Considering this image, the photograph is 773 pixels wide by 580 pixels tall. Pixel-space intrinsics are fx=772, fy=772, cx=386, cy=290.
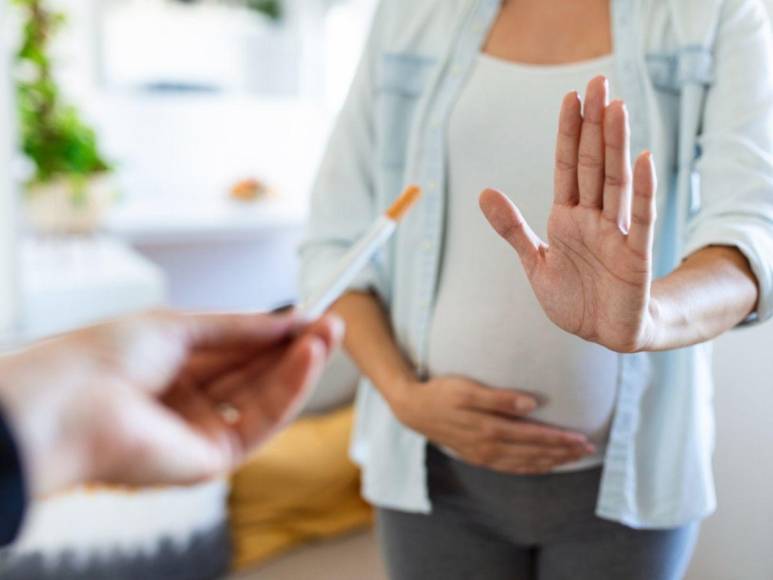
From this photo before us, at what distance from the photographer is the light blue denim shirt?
0.44 meters

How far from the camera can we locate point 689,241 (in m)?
0.44

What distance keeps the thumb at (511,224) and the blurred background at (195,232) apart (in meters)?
0.16

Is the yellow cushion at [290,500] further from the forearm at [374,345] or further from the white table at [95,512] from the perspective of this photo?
the forearm at [374,345]

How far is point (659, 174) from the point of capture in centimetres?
47

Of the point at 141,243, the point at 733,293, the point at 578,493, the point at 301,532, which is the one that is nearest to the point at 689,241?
the point at 733,293

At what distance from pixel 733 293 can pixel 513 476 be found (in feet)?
0.64

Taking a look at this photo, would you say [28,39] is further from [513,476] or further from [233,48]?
[513,476]

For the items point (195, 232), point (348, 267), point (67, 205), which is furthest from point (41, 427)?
point (195, 232)

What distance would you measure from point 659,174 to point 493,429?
19cm

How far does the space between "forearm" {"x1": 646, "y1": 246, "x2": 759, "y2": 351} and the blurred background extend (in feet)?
0.16

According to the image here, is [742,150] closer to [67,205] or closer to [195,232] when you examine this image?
[67,205]

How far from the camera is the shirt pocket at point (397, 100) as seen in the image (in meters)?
0.57

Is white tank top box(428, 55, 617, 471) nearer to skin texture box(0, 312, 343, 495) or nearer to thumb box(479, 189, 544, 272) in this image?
thumb box(479, 189, 544, 272)

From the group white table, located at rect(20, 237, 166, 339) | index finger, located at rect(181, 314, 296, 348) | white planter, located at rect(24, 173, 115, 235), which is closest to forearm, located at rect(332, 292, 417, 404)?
index finger, located at rect(181, 314, 296, 348)
